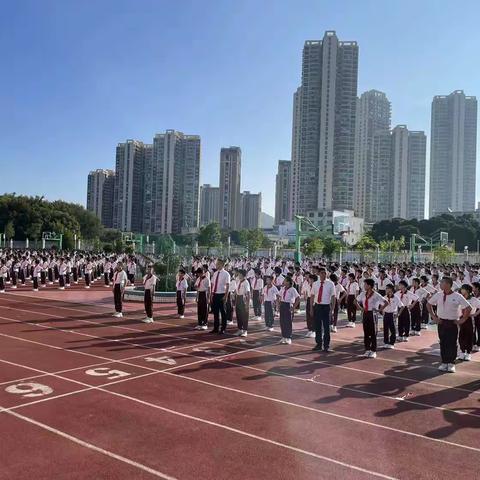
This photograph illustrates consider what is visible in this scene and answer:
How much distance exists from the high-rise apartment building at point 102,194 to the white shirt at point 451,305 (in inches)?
4089

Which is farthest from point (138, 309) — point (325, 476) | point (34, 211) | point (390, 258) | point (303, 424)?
point (34, 211)

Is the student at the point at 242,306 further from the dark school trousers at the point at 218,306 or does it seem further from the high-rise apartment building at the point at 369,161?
the high-rise apartment building at the point at 369,161

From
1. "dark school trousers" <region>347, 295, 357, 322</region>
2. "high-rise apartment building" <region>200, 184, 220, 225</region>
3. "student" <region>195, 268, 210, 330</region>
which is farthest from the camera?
"high-rise apartment building" <region>200, 184, 220, 225</region>

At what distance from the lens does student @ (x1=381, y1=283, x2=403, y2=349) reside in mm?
11680

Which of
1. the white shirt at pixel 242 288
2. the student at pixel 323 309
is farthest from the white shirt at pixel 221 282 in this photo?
the student at pixel 323 309

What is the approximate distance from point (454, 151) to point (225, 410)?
12656 cm

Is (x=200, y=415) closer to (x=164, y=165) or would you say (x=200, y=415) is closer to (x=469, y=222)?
(x=469, y=222)

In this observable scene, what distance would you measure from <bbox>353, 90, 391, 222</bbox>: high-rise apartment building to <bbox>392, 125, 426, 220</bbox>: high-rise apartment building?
8.54 feet

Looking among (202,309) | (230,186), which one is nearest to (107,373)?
(202,309)

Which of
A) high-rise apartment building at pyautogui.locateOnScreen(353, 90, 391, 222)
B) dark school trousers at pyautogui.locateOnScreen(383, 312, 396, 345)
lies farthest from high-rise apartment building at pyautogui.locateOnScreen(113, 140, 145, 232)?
dark school trousers at pyautogui.locateOnScreen(383, 312, 396, 345)

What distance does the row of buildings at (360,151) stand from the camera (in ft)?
316

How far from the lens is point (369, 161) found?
11150cm

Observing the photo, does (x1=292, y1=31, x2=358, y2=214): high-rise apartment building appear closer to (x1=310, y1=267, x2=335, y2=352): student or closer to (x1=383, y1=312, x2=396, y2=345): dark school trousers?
(x1=383, y1=312, x2=396, y2=345): dark school trousers

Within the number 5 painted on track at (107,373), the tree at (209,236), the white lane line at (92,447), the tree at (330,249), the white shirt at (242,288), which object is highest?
the tree at (209,236)
